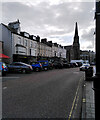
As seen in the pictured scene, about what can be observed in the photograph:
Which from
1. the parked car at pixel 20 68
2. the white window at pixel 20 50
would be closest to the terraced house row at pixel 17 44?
the white window at pixel 20 50

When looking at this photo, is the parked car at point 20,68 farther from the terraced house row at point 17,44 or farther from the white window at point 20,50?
the white window at point 20,50

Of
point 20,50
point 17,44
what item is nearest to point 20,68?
point 20,50

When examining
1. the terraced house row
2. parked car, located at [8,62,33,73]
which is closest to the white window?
the terraced house row

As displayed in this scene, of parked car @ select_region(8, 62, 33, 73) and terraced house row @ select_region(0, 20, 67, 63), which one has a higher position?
terraced house row @ select_region(0, 20, 67, 63)

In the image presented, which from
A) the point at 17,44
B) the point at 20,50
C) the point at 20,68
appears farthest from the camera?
the point at 20,50

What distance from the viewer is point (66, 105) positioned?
3.88 m

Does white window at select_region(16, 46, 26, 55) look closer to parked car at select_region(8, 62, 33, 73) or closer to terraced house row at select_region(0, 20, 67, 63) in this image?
terraced house row at select_region(0, 20, 67, 63)

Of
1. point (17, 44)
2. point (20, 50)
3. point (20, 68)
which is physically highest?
point (17, 44)

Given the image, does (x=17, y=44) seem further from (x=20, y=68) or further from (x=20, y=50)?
(x=20, y=68)

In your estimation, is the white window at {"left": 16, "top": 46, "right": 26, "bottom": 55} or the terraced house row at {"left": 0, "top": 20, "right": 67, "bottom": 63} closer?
the terraced house row at {"left": 0, "top": 20, "right": 67, "bottom": 63}

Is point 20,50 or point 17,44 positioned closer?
point 17,44

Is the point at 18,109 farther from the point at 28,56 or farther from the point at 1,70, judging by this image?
the point at 28,56

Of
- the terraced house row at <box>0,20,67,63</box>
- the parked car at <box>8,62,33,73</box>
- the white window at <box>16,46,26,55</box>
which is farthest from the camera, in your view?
the white window at <box>16,46,26,55</box>

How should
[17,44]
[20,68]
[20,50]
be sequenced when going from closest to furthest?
[20,68] → [17,44] → [20,50]
